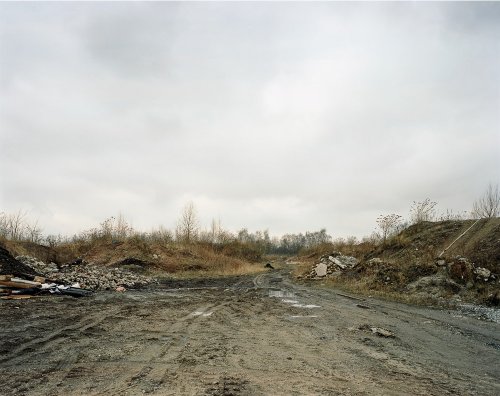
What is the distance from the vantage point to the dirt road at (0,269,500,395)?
4996 millimetres

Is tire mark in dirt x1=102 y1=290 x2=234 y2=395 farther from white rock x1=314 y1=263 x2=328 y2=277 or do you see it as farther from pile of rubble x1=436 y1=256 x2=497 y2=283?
white rock x1=314 y1=263 x2=328 y2=277

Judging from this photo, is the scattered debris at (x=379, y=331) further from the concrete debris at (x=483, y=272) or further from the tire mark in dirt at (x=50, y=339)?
the concrete debris at (x=483, y=272)

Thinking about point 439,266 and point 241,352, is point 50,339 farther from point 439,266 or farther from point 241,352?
point 439,266

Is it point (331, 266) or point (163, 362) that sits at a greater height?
point (331, 266)

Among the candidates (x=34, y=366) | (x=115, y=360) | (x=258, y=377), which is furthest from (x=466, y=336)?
(x=34, y=366)

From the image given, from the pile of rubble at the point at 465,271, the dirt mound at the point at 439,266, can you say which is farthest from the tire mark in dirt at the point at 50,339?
the pile of rubble at the point at 465,271

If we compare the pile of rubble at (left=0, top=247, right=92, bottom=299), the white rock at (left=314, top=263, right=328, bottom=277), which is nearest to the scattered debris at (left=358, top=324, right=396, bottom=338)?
the pile of rubble at (left=0, top=247, right=92, bottom=299)

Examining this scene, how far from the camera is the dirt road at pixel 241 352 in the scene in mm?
4996

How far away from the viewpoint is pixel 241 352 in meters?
6.71

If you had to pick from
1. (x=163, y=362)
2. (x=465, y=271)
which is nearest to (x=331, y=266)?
(x=465, y=271)

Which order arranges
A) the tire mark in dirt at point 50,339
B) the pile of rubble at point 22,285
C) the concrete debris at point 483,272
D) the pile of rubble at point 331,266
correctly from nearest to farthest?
1. the tire mark in dirt at point 50,339
2. the pile of rubble at point 22,285
3. the concrete debris at point 483,272
4. the pile of rubble at point 331,266

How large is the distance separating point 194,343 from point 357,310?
6.83 meters

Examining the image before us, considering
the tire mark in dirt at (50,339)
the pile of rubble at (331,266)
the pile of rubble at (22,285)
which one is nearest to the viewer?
the tire mark in dirt at (50,339)

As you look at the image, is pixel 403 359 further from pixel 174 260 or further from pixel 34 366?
pixel 174 260
